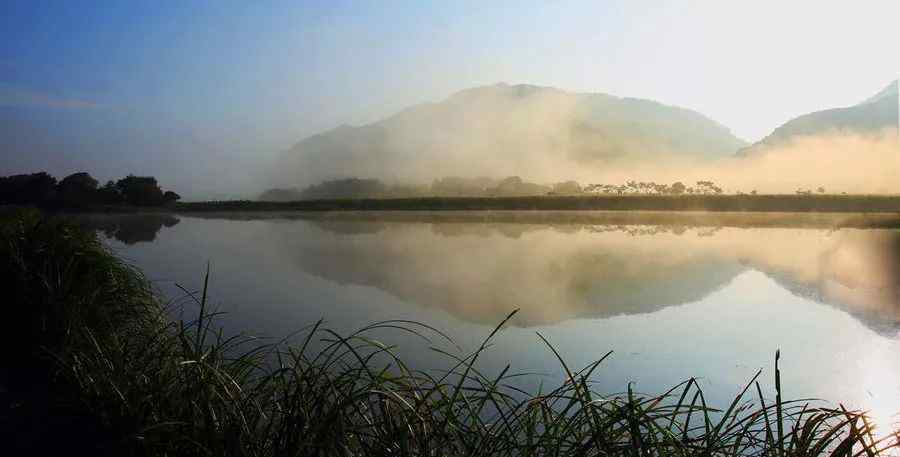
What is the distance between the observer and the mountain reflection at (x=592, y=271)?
29.7 feet

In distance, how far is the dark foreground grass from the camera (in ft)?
6.20

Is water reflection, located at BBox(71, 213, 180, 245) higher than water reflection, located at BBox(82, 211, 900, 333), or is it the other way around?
water reflection, located at BBox(71, 213, 180, 245)

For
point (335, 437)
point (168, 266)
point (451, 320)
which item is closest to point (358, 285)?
point (451, 320)

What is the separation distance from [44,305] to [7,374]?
989 millimetres

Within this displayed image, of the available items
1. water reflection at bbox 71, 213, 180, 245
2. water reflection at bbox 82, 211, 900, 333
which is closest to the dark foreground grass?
water reflection at bbox 82, 211, 900, 333

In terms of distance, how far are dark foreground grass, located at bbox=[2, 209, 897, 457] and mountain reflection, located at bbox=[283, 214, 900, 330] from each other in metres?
4.53

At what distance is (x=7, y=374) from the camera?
402cm

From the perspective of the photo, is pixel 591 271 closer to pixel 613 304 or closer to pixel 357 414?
pixel 613 304

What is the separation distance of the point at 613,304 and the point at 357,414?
666 cm

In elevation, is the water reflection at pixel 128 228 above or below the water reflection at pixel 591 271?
above

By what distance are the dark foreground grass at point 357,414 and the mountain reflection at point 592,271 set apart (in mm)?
4527

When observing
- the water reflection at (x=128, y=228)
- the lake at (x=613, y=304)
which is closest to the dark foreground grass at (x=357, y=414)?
the lake at (x=613, y=304)

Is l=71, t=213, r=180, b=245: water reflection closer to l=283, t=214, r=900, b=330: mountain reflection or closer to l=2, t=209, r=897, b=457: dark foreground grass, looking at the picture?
l=283, t=214, r=900, b=330: mountain reflection

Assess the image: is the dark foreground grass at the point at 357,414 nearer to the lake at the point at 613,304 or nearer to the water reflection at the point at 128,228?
the lake at the point at 613,304
